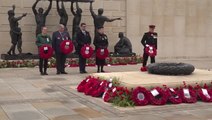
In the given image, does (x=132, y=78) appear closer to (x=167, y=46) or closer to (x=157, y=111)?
(x=157, y=111)

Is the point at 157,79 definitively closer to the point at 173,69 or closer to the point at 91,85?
the point at 173,69

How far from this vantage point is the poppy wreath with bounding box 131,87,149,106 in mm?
7672

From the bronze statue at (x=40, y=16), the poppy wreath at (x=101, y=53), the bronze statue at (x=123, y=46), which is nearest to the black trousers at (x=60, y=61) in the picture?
the poppy wreath at (x=101, y=53)

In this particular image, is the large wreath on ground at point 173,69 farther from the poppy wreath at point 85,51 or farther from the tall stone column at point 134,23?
the tall stone column at point 134,23

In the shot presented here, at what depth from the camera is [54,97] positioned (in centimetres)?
877

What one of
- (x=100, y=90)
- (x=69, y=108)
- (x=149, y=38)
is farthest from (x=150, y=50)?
(x=69, y=108)

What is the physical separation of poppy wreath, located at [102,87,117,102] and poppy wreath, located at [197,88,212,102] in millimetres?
1848

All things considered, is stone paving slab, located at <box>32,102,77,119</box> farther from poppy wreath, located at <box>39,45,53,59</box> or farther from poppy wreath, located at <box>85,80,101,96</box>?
poppy wreath, located at <box>39,45,53,59</box>

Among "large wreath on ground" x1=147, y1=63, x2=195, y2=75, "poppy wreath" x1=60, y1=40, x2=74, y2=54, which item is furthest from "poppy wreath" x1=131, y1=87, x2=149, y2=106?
"poppy wreath" x1=60, y1=40, x2=74, y2=54

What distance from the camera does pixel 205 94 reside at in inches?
323

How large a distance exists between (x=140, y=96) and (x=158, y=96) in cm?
43

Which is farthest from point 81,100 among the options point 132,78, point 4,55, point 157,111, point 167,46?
point 167,46

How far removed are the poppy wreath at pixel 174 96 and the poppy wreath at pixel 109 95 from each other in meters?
1.14

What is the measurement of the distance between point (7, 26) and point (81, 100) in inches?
447
